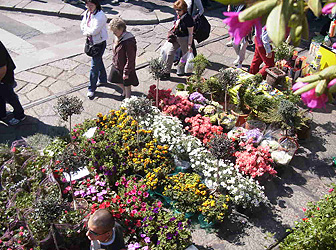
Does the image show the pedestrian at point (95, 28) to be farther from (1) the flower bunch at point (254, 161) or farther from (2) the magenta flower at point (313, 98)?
(2) the magenta flower at point (313, 98)

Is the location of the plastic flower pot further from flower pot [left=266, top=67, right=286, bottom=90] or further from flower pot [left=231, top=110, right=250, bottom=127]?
flower pot [left=266, top=67, right=286, bottom=90]

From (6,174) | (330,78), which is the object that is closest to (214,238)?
(6,174)

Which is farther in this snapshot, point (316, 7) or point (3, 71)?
point (3, 71)

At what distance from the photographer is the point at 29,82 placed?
7.50 meters

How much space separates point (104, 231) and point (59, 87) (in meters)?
4.51

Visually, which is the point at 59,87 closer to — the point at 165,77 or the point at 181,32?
the point at 165,77

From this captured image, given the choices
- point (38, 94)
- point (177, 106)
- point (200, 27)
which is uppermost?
point (200, 27)

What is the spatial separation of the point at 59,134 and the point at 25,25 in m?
5.23

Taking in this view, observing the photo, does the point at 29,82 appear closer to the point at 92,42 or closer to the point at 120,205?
the point at 92,42

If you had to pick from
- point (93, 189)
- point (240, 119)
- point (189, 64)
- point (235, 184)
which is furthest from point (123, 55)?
point (235, 184)

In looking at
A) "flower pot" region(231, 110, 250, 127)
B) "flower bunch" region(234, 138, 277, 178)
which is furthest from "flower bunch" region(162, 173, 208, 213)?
"flower pot" region(231, 110, 250, 127)

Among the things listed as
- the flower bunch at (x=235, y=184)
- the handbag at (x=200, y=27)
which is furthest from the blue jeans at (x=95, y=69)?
the flower bunch at (x=235, y=184)

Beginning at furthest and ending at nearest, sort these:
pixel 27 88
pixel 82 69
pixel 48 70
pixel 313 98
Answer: pixel 82 69, pixel 48 70, pixel 27 88, pixel 313 98

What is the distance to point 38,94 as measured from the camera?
23.5ft
